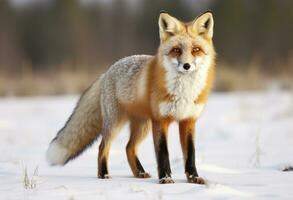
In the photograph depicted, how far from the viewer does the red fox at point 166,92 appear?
5.19 meters

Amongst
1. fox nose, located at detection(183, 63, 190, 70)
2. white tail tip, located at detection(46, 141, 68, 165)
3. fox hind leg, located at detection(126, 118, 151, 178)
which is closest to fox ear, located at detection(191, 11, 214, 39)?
fox nose, located at detection(183, 63, 190, 70)

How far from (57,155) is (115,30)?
2942 centimetres

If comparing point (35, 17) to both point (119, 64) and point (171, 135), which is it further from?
point (119, 64)

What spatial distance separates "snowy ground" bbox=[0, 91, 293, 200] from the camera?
14.9 feet

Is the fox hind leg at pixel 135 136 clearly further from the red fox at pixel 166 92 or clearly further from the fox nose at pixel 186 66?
the fox nose at pixel 186 66

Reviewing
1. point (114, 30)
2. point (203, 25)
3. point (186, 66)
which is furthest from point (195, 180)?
point (114, 30)

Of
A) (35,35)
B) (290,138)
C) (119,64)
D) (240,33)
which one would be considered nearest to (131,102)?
(119,64)

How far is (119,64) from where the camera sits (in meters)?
6.31

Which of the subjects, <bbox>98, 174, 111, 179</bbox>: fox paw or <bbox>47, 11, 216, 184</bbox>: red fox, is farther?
<bbox>98, 174, 111, 179</bbox>: fox paw

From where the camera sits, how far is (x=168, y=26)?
538cm

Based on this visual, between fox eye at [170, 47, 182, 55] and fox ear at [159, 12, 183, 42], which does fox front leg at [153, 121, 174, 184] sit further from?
fox ear at [159, 12, 183, 42]

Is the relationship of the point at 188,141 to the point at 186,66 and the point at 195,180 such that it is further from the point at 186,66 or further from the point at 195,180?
the point at 186,66

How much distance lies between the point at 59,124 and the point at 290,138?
4486 millimetres

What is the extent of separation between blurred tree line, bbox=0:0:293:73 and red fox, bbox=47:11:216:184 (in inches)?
865
